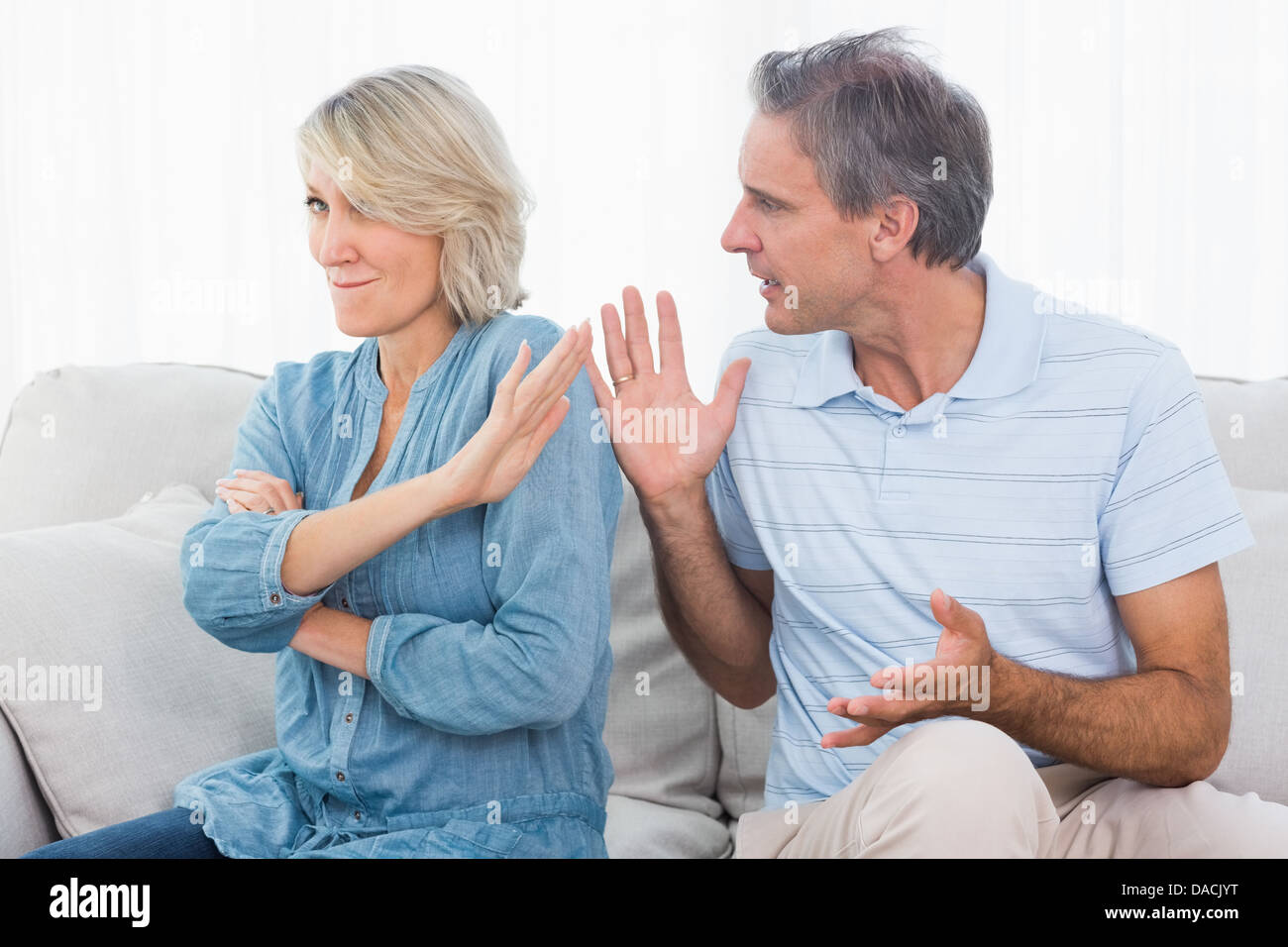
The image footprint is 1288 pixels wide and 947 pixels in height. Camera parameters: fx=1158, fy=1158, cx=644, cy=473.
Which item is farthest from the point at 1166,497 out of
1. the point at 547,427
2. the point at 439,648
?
the point at 439,648

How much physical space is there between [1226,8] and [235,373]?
1.93m

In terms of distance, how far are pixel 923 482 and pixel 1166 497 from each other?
25 centimetres

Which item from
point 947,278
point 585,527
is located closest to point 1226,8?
point 947,278

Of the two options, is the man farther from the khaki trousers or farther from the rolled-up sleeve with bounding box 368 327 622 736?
the rolled-up sleeve with bounding box 368 327 622 736

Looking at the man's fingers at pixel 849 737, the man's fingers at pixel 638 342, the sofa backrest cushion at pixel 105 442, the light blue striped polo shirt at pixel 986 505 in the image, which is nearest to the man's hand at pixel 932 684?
the man's fingers at pixel 849 737

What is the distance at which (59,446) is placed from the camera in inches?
67.0

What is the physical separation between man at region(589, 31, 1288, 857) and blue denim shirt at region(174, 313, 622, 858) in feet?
0.58

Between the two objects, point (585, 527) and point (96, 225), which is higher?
point (96, 225)

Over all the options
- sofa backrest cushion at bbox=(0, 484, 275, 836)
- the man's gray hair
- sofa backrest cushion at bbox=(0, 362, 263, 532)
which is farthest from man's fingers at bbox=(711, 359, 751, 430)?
sofa backrest cushion at bbox=(0, 362, 263, 532)

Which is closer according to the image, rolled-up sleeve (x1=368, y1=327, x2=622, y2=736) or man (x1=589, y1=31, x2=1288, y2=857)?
rolled-up sleeve (x1=368, y1=327, x2=622, y2=736)

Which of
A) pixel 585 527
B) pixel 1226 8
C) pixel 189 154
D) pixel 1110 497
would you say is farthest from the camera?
pixel 189 154

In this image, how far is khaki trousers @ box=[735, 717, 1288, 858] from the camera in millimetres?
958
